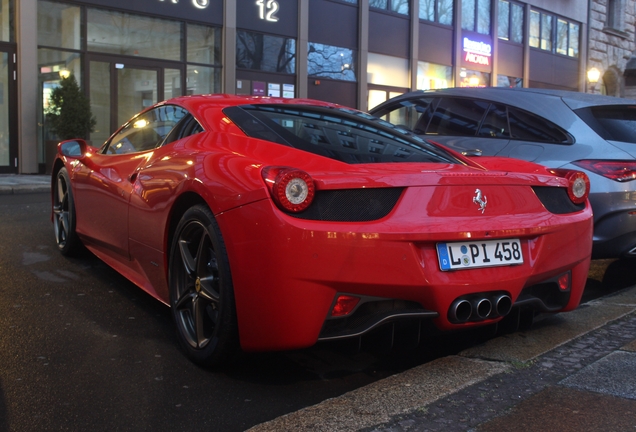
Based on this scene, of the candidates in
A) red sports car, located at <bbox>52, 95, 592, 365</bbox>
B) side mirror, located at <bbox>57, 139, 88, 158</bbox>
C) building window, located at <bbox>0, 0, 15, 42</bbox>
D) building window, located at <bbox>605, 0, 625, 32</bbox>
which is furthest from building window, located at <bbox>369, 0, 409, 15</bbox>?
red sports car, located at <bbox>52, 95, 592, 365</bbox>

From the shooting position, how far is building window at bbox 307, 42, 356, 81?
20766mm

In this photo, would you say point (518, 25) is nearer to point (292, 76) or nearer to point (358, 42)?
point (358, 42)

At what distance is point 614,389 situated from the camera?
2881 millimetres

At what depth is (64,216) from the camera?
223 inches

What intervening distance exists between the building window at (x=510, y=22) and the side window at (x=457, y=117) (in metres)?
22.7

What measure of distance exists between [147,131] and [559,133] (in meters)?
3.01

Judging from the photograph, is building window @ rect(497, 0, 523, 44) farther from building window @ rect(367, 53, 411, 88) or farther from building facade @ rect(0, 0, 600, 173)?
building window @ rect(367, 53, 411, 88)

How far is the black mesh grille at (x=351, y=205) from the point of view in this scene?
2.85 meters

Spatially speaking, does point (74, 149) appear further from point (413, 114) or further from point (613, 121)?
point (613, 121)

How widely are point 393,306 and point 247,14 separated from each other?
1702 centimetres

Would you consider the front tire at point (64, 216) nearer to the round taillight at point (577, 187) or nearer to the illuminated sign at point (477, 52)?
the round taillight at point (577, 187)

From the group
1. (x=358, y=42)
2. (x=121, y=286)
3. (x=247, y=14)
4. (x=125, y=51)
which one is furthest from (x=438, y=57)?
(x=121, y=286)

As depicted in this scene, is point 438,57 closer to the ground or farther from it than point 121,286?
farther from it

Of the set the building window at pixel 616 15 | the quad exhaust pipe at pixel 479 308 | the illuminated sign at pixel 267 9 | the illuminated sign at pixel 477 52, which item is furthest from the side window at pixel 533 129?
the building window at pixel 616 15
